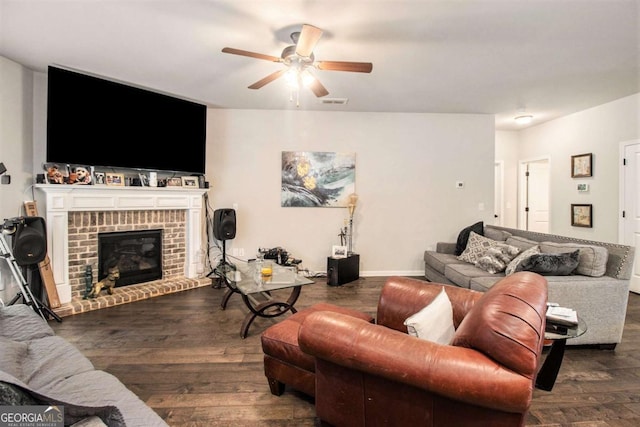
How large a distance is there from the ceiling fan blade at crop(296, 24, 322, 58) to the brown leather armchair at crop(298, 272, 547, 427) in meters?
1.81

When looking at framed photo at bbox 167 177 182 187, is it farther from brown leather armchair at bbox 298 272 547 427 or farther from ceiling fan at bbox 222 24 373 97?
brown leather armchair at bbox 298 272 547 427

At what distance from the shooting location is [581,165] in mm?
4762

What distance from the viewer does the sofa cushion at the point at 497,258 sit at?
3.26 metres

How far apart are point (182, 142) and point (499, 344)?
4220 millimetres

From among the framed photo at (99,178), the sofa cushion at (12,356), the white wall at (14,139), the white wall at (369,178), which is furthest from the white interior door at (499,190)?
the white wall at (14,139)

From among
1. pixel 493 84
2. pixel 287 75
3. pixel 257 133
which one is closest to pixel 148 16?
pixel 287 75

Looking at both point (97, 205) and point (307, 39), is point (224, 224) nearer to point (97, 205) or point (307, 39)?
point (97, 205)

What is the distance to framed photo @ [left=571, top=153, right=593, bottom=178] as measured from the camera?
15.2ft

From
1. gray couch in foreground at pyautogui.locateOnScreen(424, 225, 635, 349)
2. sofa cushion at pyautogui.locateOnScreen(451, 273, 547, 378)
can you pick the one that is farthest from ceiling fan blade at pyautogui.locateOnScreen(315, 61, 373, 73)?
gray couch in foreground at pyautogui.locateOnScreen(424, 225, 635, 349)

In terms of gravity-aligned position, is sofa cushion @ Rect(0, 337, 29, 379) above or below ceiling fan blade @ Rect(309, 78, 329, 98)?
below

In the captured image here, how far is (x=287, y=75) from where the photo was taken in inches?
112

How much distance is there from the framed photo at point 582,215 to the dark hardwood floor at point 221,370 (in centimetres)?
151

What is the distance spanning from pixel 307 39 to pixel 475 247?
3.14 m

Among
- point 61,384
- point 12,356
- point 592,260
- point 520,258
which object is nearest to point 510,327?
point 61,384
